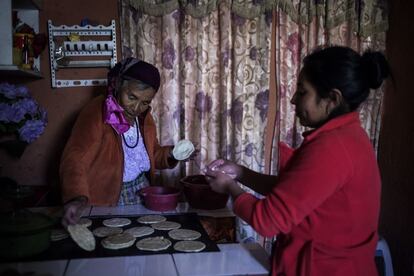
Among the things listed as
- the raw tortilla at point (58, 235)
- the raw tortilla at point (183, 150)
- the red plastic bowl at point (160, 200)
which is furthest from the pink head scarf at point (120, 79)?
the raw tortilla at point (58, 235)

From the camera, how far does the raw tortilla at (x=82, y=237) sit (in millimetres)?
1192

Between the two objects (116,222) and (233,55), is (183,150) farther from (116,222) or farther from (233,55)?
(233,55)

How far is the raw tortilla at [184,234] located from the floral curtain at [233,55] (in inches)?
43.7

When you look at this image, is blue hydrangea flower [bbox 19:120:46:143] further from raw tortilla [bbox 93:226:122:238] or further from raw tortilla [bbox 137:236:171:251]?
raw tortilla [bbox 137:236:171:251]

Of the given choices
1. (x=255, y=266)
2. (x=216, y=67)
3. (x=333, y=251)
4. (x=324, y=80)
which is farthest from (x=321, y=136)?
(x=216, y=67)

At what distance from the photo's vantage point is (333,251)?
3.48ft

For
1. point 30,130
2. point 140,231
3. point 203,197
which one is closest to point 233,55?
Result: point 203,197

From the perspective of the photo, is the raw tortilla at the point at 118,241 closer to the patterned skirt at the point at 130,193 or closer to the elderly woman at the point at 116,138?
the elderly woman at the point at 116,138

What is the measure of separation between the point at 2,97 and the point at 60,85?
47 centimetres

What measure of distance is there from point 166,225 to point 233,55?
52.9 inches

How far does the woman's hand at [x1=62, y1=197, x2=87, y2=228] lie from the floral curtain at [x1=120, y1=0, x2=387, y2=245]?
117 cm

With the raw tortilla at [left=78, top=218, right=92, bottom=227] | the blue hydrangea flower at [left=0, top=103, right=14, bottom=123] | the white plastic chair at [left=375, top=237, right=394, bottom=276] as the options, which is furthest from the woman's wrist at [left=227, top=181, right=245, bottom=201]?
the blue hydrangea flower at [left=0, top=103, right=14, bottom=123]

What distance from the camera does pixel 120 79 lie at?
1.82 meters

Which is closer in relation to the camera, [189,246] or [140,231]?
[189,246]
